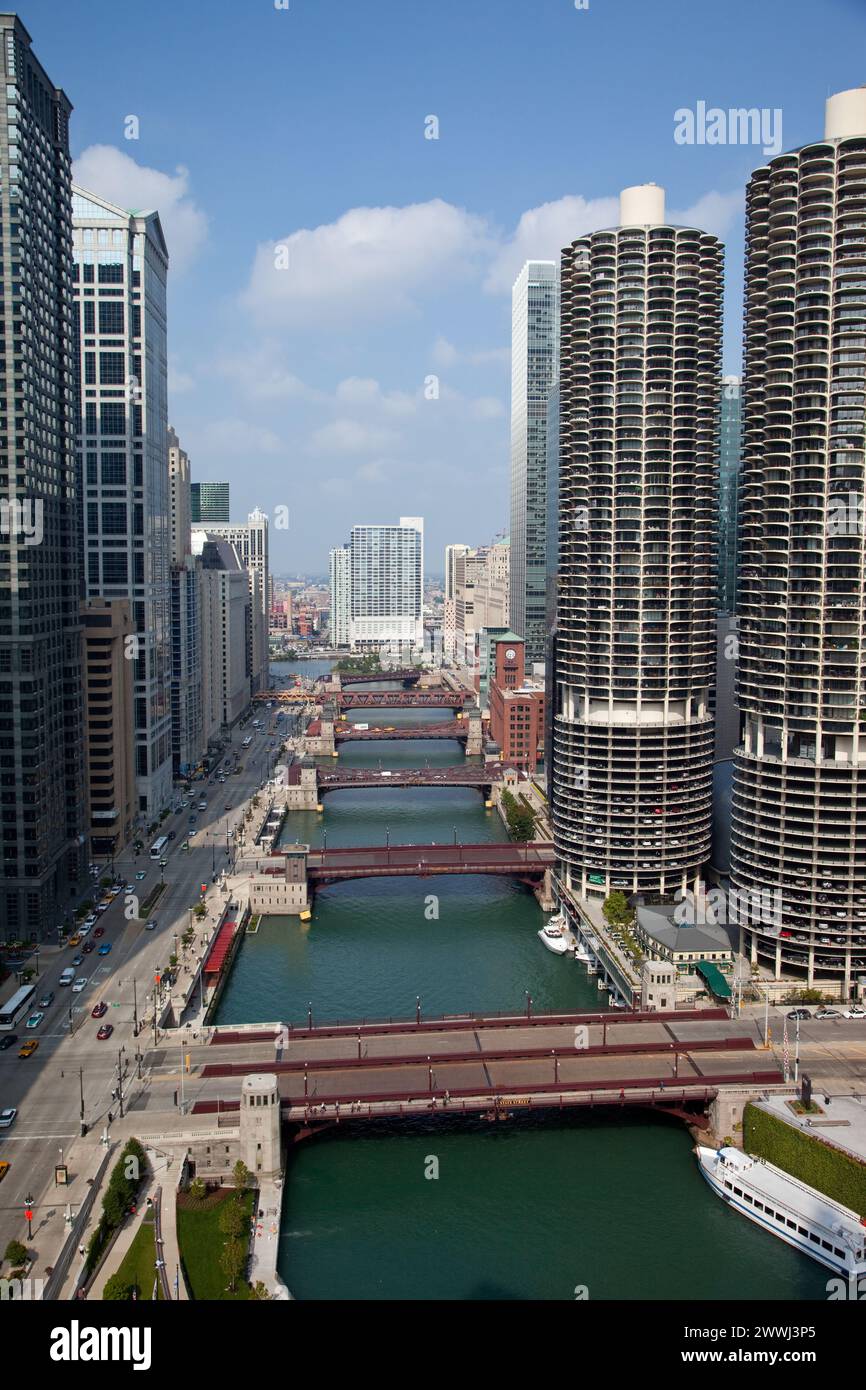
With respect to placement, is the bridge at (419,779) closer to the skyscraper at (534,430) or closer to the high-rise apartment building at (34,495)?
the skyscraper at (534,430)

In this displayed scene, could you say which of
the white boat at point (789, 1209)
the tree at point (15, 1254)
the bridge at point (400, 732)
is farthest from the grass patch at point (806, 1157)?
the bridge at point (400, 732)

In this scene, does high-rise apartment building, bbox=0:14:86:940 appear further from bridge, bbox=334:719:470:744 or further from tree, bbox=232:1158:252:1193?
bridge, bbox=334:719:470:744

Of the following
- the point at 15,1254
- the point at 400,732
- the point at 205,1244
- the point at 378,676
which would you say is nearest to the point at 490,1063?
the point at 205,1244

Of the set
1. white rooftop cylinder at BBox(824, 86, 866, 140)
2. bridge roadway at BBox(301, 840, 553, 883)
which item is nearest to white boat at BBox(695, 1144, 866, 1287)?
bridge roadway at BBox(301, 840, 553, 883)
